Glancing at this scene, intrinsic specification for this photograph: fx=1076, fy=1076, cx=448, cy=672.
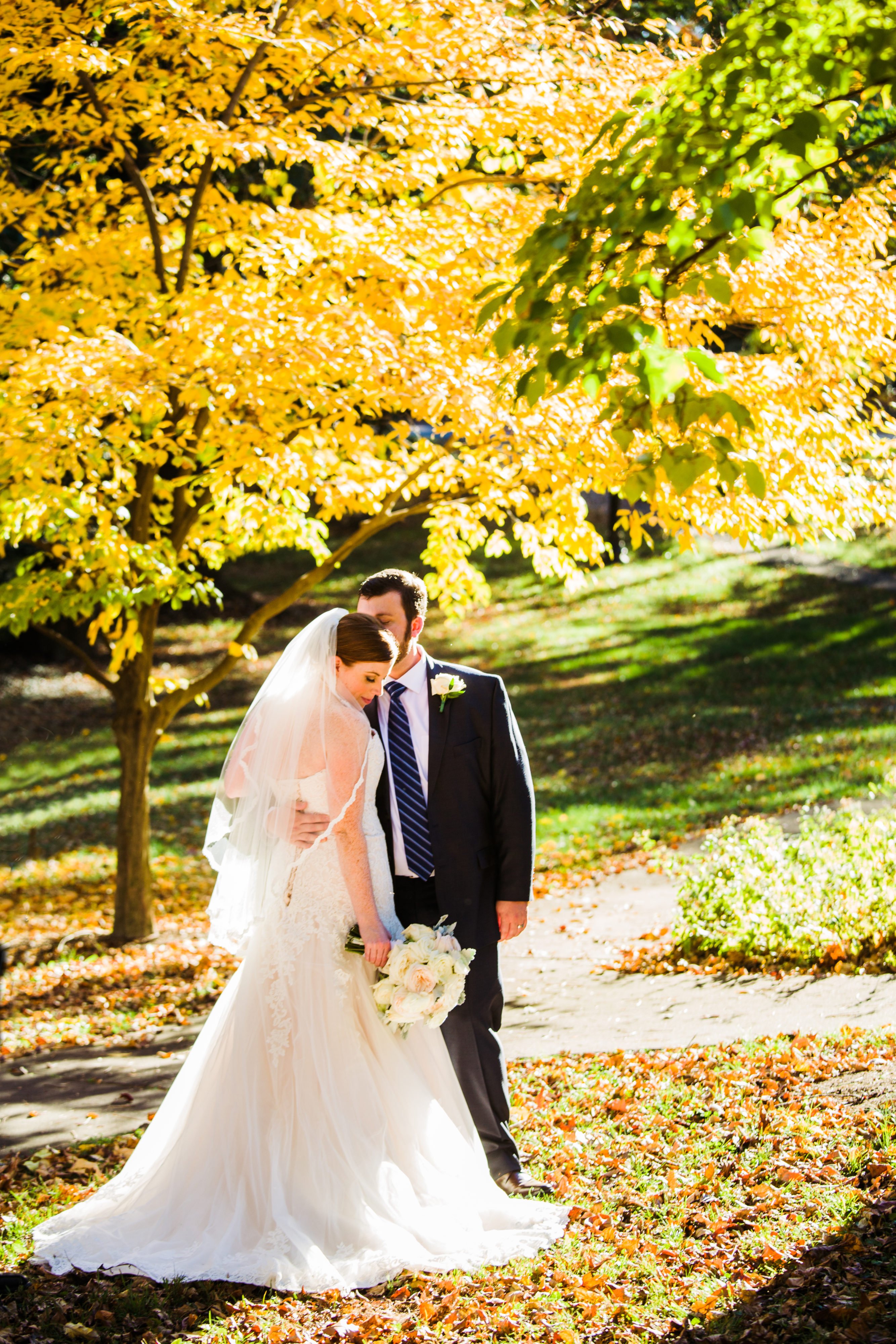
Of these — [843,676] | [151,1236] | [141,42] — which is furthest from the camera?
[843,676]

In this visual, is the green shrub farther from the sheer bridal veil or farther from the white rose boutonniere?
the sheer bridal veil

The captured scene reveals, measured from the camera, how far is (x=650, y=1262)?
3.67m

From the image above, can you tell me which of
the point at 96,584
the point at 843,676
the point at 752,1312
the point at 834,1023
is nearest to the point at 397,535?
the point at 843,676

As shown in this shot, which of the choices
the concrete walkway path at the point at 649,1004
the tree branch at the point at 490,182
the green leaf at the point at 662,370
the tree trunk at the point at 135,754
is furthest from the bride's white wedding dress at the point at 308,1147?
the tree trunk at the point at 135,754

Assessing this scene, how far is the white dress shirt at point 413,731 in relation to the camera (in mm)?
4473

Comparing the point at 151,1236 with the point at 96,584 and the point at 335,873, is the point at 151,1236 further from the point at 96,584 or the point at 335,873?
the point at 96,584

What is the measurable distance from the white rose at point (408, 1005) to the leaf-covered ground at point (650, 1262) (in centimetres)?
86

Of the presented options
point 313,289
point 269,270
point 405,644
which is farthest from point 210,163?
point 405,644

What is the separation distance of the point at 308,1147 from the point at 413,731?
5.44ft

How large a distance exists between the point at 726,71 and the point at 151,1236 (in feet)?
14.3

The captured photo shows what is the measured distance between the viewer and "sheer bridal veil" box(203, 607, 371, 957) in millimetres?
4133

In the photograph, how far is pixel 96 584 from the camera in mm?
7441

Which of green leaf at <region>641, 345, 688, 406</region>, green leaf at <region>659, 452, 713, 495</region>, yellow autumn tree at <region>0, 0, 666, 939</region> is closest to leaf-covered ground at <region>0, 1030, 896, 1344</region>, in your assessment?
green leaf at <region>659, 452, 713, 495</region>

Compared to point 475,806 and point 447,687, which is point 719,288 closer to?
point 447,687
